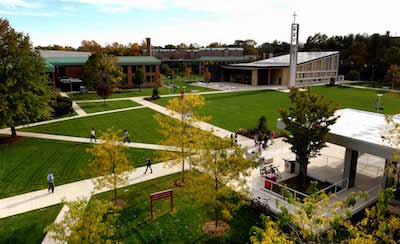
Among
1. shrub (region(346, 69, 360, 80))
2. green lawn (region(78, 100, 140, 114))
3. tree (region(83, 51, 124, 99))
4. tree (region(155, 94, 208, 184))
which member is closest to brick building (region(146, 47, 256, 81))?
shrub (region(346, 69, 360, 80))

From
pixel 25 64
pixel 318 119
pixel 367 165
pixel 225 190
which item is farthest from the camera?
pixel 25 64

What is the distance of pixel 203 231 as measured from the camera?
45.4 feet

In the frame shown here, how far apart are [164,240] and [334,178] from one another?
37.7ft

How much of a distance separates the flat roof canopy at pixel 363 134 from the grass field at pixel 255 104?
1178cm

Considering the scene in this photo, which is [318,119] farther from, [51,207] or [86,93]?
[86,93]

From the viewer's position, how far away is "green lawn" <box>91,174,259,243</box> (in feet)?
43.7

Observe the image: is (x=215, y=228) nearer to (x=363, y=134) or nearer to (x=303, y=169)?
(x=303, y=169)

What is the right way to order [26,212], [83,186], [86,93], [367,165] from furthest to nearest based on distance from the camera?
[86,93], [367,165], [83,186], [26,212]

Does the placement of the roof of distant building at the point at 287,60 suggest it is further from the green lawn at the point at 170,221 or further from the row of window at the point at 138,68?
the green lawn at the point at 170,221

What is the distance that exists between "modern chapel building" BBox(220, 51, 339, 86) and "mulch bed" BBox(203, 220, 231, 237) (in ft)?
179

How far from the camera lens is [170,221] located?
1449 cm

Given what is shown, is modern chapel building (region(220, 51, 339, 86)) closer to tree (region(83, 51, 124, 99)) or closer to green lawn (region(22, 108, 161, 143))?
tree (region(83, 51, 124, 99))

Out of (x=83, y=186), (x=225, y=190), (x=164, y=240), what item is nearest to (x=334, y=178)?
(x=225, y=190)

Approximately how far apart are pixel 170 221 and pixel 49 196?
744 centimetres
